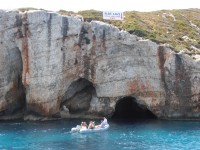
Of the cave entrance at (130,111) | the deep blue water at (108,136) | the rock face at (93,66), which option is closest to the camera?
the deep blue water at (108,136)

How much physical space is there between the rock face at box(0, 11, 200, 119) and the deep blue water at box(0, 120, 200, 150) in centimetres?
296

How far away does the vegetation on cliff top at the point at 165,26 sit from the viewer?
60378 millimetres

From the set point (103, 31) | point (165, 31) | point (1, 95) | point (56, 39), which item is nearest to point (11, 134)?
point (1, 95)

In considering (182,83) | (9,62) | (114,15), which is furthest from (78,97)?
(182,83)

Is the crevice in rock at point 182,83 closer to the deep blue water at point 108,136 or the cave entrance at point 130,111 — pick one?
the deep blue water at point 108,136

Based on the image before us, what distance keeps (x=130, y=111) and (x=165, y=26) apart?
1652cm

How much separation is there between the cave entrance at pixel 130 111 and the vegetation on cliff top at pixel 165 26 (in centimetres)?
968

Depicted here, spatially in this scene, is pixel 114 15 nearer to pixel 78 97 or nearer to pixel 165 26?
pixel 165 26

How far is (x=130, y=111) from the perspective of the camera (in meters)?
64.1

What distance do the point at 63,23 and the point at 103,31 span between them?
5.35 m

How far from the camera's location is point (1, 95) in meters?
56.9

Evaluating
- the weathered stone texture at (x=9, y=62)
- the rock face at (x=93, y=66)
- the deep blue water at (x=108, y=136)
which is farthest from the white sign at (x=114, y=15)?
the deep blue water at (x=108, y=136)

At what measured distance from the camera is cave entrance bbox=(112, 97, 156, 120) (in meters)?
60.6

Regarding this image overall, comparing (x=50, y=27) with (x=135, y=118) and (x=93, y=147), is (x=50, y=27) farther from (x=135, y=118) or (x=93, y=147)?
(x=93, y=147)
